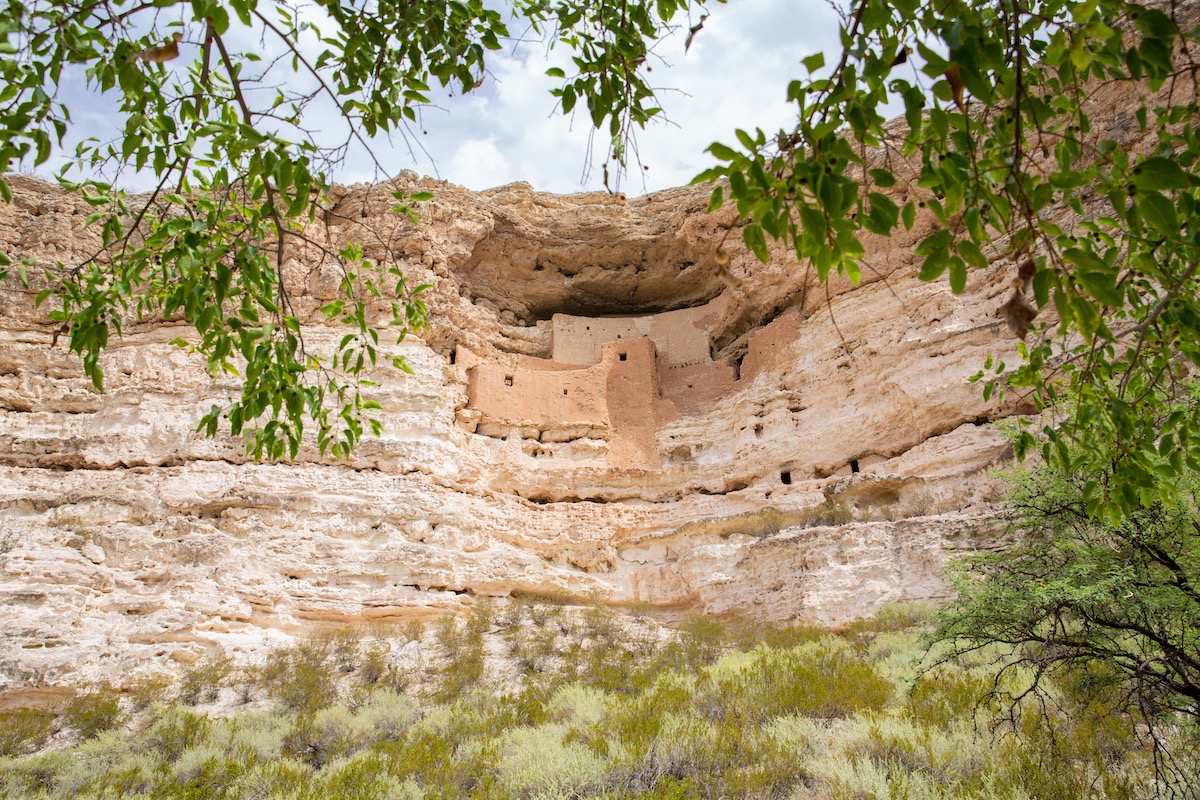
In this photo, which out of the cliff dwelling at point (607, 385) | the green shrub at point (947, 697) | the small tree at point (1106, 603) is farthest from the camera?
the cliff dwelling at point (607, 385)

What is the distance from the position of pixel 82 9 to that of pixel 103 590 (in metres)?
8.96

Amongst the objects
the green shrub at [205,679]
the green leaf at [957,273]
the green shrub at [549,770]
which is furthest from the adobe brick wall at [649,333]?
the green leaf at [957,273]

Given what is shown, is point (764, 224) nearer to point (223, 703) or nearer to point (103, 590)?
point (223, 703)

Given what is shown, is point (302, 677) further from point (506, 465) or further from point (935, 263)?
point (935, 263)

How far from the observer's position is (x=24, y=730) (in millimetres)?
7734

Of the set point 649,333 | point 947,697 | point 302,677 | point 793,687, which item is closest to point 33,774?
point 302,677

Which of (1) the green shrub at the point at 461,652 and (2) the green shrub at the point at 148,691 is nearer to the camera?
(2) the green shrub at the point at 148,691

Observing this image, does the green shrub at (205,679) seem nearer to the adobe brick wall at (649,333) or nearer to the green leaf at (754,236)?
the green leaf at (754,236)

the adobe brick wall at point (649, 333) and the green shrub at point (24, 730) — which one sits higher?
the adobe brick wall at point (649, 333)

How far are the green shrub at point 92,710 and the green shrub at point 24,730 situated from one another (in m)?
0.18

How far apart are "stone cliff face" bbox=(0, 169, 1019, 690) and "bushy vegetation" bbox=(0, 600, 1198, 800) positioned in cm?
103

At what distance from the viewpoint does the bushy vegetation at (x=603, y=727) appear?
15.7 feet

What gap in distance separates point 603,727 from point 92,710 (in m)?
5.24

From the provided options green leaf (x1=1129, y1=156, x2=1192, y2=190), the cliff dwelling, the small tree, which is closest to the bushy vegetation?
the small tree
